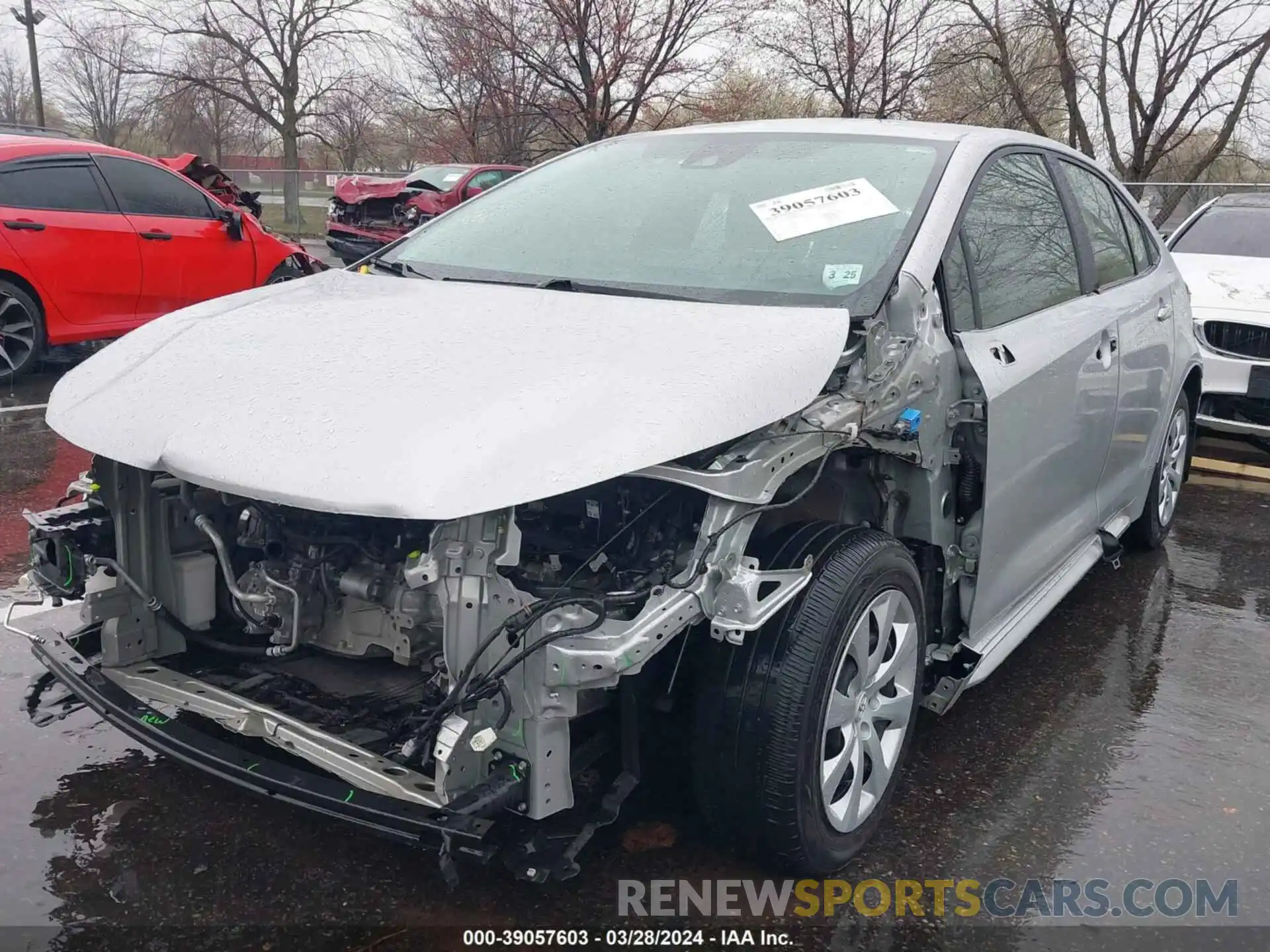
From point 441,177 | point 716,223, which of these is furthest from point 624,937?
point 441,177

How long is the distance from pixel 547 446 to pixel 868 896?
1363 mm

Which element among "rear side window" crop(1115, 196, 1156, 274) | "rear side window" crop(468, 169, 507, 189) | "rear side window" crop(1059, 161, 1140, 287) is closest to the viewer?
"rear side window" crop(1059, 161, 1140, 287)

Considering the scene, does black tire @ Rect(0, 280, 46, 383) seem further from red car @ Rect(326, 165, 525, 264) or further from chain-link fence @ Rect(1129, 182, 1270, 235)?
chain-link fence @ Rect(1129, 182, 1270, 235)

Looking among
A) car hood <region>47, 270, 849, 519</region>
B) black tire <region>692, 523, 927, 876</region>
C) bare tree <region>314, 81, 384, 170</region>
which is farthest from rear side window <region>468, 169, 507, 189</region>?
black tire <region>692, 523, 927, 876</region>

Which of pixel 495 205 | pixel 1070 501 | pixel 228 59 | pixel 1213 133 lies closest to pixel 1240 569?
pixel 1070 501

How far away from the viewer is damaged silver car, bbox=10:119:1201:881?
85.2 inches

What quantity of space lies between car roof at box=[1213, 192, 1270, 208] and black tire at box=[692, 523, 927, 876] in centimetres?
758

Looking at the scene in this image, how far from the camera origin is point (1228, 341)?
667cm

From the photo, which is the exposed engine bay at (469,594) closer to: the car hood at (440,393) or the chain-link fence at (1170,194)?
the car hood at (440,393)

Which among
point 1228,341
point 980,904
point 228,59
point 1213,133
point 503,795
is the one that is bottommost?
point 980,904

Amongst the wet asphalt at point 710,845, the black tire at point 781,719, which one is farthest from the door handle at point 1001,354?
the wet asphalt at point 710,845

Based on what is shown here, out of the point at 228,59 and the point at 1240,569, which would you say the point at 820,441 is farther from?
the point at 228,59

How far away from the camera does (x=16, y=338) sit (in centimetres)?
767

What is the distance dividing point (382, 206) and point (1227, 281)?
38.5 feet
